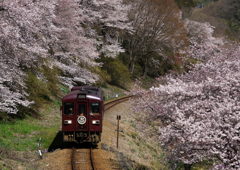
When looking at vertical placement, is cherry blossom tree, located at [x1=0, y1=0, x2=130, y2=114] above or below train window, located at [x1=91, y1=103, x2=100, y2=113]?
above

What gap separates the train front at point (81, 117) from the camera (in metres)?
17.5

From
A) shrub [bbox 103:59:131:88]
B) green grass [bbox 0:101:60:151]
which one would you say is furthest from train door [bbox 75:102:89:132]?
shrub [bbox 103:59:131:88]

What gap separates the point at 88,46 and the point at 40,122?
1104 cm

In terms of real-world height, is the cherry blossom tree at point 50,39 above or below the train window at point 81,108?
above

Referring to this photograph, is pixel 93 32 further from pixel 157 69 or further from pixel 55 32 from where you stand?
pixel 157 69

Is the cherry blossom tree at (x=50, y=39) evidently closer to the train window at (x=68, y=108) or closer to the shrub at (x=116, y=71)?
the shrub at (x=116, y=71)

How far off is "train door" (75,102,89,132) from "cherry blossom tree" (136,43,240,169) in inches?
142

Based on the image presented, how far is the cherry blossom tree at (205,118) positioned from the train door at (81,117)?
11.8ft

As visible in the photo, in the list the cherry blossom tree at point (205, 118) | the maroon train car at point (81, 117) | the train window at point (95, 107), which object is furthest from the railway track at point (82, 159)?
the cherry blossom tree at point (205, 118)

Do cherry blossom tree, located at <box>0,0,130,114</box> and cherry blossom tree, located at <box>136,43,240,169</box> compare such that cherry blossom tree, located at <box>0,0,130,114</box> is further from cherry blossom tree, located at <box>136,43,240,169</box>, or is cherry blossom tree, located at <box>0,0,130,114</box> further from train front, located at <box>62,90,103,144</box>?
cherry blossom tree, located at <box>136,43,240,169</box>

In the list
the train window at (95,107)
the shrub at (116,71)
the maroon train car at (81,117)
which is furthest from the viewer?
the shrub at (116,71)

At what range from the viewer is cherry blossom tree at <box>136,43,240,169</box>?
45.3ft

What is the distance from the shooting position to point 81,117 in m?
17.4

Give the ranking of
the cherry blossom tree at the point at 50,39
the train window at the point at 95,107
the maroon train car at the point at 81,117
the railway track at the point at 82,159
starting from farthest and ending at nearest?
the train window at the point at 95,107, the maroon train car at the point at 81,117, the cherry blossom tree at the point at 50,39, the railway track at the point at 82,159
